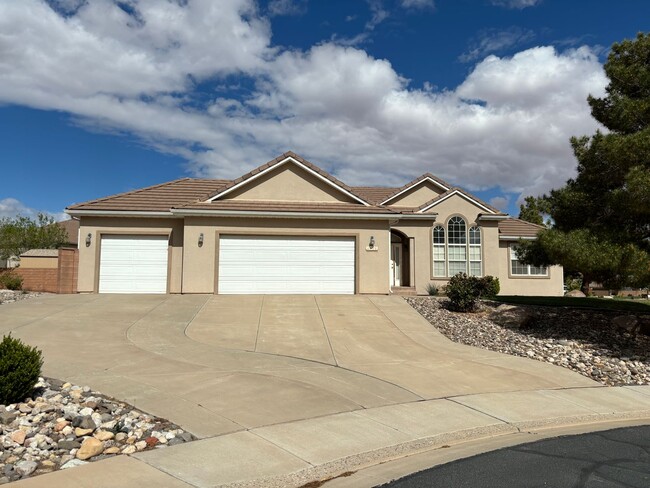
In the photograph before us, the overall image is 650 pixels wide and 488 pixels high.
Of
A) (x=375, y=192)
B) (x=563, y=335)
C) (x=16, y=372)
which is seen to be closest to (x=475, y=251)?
(x=375, y=192)

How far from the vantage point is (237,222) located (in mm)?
19375

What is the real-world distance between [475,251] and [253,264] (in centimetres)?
1144

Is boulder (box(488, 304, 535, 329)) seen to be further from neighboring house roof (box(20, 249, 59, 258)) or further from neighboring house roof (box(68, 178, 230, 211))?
neighboring house roof (box(20, 249, 59, 258))

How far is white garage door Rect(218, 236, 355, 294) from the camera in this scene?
19266mm

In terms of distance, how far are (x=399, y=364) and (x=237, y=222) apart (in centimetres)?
1032

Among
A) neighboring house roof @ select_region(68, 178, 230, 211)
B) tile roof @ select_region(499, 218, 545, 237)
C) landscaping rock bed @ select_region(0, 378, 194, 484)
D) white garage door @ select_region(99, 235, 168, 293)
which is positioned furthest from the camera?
tile roof @ select_region(499, 218, 545, 237)

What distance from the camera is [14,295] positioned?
17.9m

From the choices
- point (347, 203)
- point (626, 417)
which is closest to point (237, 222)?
point (347, 203)

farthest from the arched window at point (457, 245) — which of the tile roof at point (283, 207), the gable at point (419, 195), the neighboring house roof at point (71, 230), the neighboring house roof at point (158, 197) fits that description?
the neighboring house roof at point (71, 230)

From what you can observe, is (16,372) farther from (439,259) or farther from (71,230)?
(71,230)

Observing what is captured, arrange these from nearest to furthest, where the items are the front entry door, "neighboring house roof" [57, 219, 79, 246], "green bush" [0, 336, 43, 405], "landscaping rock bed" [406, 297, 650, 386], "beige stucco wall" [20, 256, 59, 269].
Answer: "green bush" [0, 336, 43, 405] < "landscaping rock bed" [406, 297, 650, 386] < "beige stucco wall" [20, 256, 59, 269] < the front entry door < "neighboring house roof" [57, 219, 79, 246]

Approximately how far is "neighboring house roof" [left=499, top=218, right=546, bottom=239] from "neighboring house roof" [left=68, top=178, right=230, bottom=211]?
13966mm

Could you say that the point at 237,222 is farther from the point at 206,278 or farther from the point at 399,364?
the point at 399,364

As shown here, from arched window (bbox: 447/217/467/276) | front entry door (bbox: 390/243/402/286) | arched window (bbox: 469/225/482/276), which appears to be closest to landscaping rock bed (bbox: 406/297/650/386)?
arched window (bbox: 447/217/467/276)
